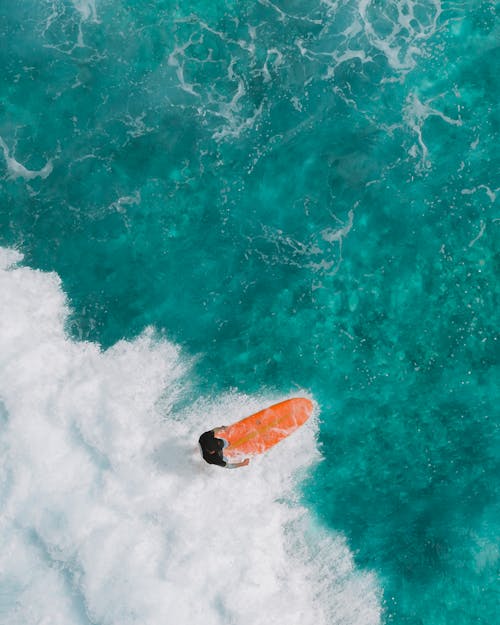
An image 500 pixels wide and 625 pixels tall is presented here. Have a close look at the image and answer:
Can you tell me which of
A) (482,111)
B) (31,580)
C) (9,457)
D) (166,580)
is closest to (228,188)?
(482,111)

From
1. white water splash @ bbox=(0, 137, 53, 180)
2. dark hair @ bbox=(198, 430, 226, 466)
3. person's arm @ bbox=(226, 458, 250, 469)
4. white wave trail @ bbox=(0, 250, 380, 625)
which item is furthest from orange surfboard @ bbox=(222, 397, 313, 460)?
white water splash @ bbox=(0, 137, 53, 180)

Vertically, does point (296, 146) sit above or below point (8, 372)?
above

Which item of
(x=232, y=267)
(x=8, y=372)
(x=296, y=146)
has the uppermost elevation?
(x=296, y=146)

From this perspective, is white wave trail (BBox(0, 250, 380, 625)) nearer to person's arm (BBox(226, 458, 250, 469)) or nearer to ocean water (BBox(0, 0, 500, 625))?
ocean water (BBox(0, 0, 500, 625))

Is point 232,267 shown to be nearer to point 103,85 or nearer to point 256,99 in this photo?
point 256,99

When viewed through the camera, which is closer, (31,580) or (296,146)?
(31,580)

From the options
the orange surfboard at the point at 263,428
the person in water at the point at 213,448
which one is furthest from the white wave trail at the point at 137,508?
the person in water at the point at 213,448

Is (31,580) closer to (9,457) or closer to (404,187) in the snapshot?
(9,457)
